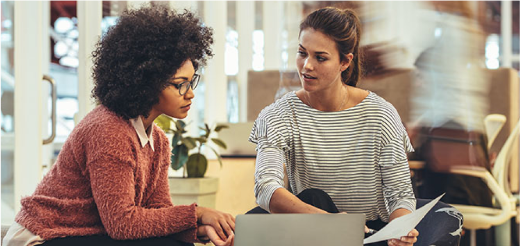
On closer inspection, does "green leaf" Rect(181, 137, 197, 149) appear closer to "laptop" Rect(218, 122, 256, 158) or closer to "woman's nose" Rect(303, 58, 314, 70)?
"laptop" Rect(218, 122, 256, 158)

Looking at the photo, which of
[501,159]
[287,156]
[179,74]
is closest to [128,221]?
[179,74]

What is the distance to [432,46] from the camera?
9.79ft

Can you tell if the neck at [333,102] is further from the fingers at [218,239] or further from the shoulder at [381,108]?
the fingers at [218,239]

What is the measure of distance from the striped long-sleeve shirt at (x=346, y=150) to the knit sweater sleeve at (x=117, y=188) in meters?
0.47

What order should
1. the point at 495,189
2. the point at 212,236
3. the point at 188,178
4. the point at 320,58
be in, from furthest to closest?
the point at 188,178 → the point at 495,189 → the point at 320,58 → the point at 212,236

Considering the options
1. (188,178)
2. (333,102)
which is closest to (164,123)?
(188,178)

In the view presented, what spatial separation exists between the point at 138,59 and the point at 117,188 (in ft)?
1.08

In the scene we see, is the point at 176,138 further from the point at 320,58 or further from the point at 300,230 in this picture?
the point at 300,230

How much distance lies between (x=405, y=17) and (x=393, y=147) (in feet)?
6.38

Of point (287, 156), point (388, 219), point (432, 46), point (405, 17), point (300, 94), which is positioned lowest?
point (388, 219)

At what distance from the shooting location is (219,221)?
4.70 ft

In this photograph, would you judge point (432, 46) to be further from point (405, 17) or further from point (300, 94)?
point (300, 94)

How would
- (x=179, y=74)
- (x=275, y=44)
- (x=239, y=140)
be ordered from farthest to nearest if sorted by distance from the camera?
(x=275, y=44)
(x=239, y=140)
(x=179, y=74)

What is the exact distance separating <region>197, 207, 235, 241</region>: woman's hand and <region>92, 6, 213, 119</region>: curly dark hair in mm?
291
